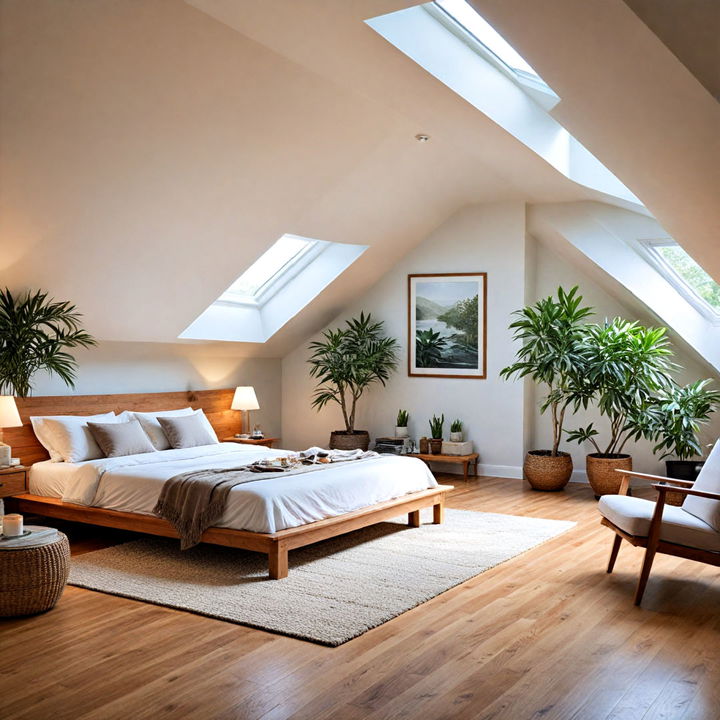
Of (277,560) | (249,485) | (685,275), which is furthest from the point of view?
(685,275)

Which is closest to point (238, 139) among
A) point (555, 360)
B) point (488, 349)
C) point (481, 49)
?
point (481, 49)

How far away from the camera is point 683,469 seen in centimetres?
745

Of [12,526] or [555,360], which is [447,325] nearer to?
[555,360]

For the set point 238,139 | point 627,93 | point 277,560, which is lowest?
point 277,560

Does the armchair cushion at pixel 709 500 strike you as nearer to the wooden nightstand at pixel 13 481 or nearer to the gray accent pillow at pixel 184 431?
the gray accent pillow at pixel 184 431

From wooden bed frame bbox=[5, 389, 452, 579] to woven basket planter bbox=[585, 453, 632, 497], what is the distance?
179 cm

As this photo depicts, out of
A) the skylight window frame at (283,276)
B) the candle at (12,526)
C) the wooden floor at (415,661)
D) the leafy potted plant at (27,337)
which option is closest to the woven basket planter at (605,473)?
the wooden floor at (415,661)

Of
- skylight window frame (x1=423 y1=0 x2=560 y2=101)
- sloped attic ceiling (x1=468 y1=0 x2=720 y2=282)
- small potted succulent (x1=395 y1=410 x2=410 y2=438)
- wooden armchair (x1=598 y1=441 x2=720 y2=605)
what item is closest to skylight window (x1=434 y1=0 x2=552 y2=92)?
skylight window frame (x1=423 y1=0 x2=560 y2=101)

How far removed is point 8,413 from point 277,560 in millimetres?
2408

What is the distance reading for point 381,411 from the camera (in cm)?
957

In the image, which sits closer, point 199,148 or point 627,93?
point 627,93

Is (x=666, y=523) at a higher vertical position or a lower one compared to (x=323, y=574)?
higher

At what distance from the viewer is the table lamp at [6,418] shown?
5728 millimetres

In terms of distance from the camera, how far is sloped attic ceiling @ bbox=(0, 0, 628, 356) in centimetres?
431
